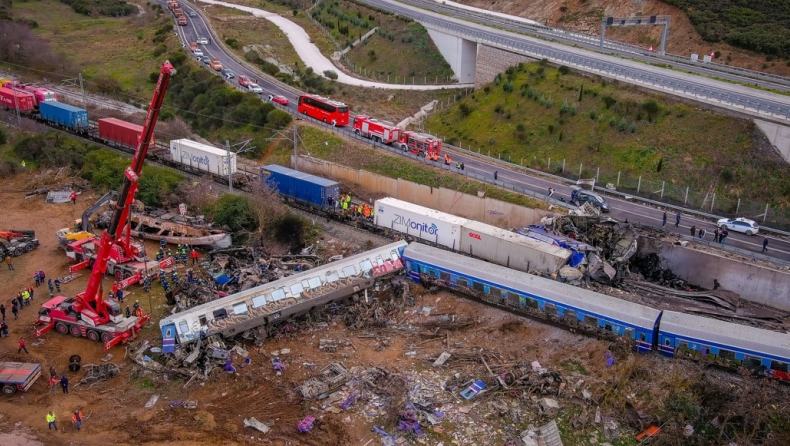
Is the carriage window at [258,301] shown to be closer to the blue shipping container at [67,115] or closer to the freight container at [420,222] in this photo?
the freight container at [420,222]

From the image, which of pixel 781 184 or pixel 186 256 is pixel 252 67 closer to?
pixel 186 256

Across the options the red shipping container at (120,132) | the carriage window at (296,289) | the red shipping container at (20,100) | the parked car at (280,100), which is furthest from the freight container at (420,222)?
the red shipping container at (20,100)

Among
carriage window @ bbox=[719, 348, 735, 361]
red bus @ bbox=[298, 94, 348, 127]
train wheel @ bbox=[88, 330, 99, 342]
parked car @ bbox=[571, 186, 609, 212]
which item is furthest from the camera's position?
red bus @ bbox=[298, 94, 348, 127]

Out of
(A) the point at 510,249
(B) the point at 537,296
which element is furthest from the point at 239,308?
(A) the point at 510,249

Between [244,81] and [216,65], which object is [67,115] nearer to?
[244,81]

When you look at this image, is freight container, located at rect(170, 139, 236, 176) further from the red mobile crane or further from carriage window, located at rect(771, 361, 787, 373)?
carriage window, located at rect(771, 361, 787, 373)

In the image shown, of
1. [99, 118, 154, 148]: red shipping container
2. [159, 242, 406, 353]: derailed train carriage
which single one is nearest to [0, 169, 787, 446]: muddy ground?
[159, 242, 406, 353]: derailed train carriage

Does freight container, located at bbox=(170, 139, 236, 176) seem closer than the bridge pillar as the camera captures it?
Yes

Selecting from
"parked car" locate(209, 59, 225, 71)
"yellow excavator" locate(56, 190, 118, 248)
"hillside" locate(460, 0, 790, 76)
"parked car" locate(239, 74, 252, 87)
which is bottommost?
"yellow excavator" locate(56, 190, 118, 248)
